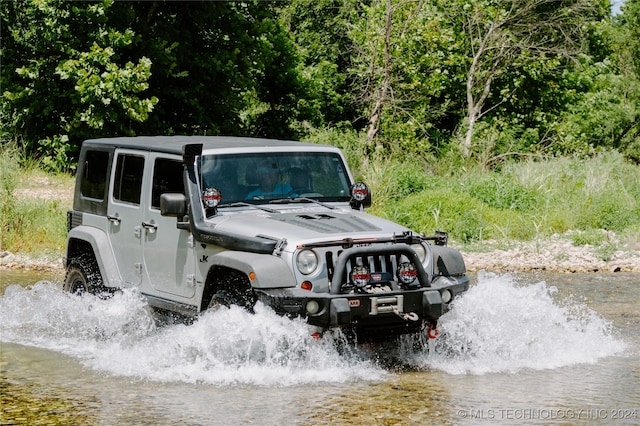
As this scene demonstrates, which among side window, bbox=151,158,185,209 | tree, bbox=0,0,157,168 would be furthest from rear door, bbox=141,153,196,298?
tree, bbox=0,0,157,168

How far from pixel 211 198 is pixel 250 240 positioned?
784 millimetres

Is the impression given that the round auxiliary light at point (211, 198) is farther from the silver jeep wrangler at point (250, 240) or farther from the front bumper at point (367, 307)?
the front bumper at point (367, 307)

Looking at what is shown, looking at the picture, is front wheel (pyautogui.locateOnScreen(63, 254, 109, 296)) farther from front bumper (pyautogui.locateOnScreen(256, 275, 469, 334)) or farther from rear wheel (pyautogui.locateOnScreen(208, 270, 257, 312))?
front bumper (pyautogui.locateOnScreen(256, 275, 469, 334))

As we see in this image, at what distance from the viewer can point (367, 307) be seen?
309 inches

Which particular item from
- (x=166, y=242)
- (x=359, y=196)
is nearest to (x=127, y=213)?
(x=166, y=242)

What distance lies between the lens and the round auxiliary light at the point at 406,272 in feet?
26.6

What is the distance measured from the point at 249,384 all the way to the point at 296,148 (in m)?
2.44

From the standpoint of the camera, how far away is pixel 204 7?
89.4ft

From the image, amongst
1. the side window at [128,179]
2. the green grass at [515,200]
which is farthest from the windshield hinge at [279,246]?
the green grass at [515,200]

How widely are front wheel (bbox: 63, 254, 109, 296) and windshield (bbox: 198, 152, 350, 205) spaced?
1.86 metres

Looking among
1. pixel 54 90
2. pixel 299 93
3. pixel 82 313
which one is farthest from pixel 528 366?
pixel 299 93

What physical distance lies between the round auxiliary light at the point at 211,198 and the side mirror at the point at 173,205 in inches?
7.8

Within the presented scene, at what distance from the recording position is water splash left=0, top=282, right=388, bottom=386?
25.9 feet

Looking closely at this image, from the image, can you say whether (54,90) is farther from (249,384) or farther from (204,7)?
(249,384)
